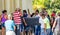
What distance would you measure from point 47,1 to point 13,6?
618 cm

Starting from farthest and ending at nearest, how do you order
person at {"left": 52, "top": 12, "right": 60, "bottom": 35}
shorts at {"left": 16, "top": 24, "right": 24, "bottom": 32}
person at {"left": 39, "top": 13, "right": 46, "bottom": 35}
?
1. shorts at {"left": 16, "top": 24, "right": 24, "bottom": 32}
2. person at {"left": 39, "top": 13, "right": 46, "bottom": 35}
3. person at {"left": 52, "top": 12, "right": 60, "bottom": 35}

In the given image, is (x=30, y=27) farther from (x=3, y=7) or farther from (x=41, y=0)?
(x=41, y=0)

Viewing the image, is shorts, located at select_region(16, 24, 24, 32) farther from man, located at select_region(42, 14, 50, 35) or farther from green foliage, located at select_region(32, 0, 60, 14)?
green foliage, located at select_region(32, 0, 60, 14)

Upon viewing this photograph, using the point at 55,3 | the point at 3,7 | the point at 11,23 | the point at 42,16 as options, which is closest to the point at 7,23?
the point at 11,23

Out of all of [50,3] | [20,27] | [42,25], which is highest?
[50,3]

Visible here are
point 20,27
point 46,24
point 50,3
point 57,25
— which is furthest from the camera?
point 50,3

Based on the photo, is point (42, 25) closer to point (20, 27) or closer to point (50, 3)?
point (20, 27)

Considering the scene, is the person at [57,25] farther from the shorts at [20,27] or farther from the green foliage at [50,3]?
the green foliage at [50,3]

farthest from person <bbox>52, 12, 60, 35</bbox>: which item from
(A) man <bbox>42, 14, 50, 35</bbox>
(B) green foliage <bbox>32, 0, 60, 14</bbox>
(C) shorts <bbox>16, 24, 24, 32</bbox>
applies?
(B) green foliage <bbox>32, 0, 60, 14</bbox>

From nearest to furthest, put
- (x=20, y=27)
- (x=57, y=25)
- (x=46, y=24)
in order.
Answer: (x=57, y=25) < (x=46, y=24) < (x=20, y=27)

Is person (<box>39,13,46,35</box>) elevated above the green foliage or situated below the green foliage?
below

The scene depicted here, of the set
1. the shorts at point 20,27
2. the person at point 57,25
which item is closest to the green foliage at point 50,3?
the shorts at point 20,27

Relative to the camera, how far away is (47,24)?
48.9 feet

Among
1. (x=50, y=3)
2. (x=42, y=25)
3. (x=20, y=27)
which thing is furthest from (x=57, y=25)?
(x=50, y=3)
